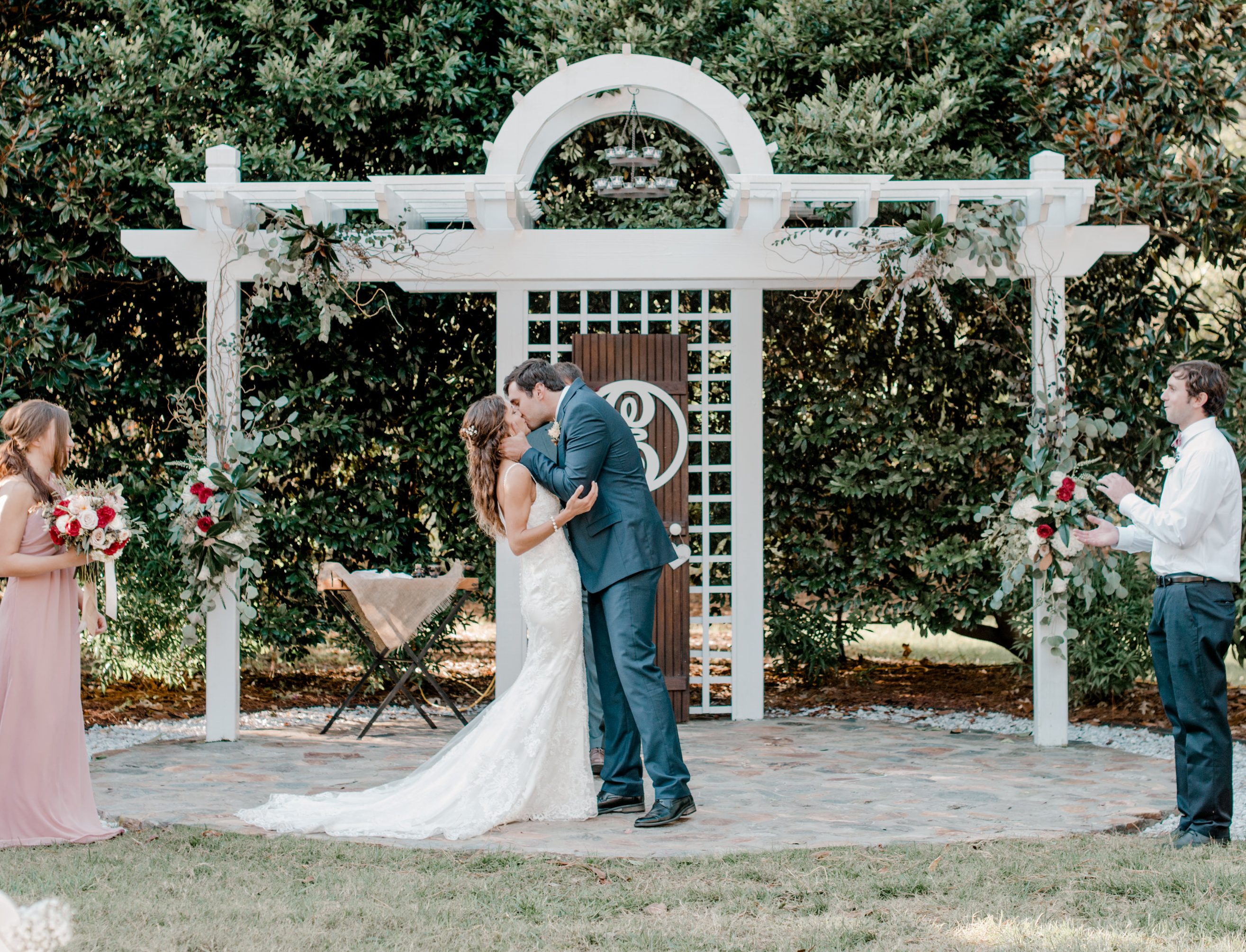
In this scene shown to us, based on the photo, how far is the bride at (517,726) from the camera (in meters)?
4.50

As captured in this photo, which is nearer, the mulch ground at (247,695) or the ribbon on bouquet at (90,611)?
the ribbon on bouquet at (90,611)

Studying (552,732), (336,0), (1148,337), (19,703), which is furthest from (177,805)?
(1148,337)

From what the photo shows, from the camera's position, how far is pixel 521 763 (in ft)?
15.0

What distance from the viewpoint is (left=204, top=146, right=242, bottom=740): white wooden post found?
6.35 metres

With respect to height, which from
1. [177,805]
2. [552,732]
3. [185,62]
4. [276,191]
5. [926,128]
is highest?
[185,62]

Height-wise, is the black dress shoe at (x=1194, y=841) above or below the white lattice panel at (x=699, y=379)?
below

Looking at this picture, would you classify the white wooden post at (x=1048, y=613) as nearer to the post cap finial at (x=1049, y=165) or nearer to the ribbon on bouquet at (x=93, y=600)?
the post cap finial at (x=1049, y=165)

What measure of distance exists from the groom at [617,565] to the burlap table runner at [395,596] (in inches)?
67.7

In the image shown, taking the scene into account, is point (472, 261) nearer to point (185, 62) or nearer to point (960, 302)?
point (185, 62)

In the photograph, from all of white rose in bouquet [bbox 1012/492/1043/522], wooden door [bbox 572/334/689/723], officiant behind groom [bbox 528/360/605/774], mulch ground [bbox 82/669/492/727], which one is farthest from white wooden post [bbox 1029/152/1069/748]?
mulch ground [bbox 82/669/492/727]

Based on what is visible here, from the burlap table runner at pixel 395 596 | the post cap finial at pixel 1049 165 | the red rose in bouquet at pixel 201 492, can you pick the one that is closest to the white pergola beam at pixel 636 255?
the post cap finial at pixel 1049 165

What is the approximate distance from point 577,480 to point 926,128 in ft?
13.2

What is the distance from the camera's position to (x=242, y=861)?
396 centimetres

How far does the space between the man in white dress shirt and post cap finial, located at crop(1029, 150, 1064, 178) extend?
2.15 metres
